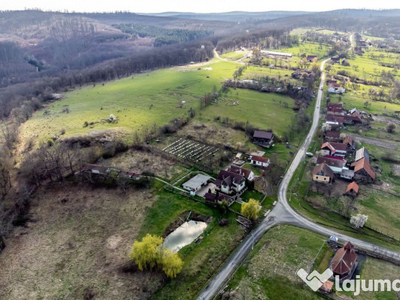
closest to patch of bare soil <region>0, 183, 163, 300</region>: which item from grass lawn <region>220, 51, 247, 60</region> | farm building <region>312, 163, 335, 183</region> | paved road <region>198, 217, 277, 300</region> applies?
paved road <region>198, 217, 277, 300</region>

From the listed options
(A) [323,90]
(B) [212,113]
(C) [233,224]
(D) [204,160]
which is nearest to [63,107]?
(B) [212,113]

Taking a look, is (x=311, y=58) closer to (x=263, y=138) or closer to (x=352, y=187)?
(x=263, y=138)

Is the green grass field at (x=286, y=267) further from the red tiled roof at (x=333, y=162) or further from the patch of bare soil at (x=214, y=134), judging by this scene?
the patch of bare soil at (x=214, y=134)

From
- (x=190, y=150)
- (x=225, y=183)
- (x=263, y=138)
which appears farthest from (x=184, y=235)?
(x=263, y=138)

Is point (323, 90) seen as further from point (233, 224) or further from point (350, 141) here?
point (233, 224)

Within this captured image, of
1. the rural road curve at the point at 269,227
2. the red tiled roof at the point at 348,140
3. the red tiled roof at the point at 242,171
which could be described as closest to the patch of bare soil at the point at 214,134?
the red tiled roof at the point at 242,171
